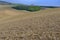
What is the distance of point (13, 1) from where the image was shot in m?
10.6

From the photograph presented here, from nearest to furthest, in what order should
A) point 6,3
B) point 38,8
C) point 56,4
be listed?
1. point 56,4
2. point 38,8
3. point 6,3

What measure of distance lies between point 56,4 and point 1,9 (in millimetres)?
3127

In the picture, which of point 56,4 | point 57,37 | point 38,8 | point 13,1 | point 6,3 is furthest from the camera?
point 6,3

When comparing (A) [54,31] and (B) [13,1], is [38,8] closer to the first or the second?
(B) [13,1]

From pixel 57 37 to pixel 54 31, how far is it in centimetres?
35

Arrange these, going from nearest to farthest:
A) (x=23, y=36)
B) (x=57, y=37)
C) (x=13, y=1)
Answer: (x=57, y=37)
(x=23, y=36)
(x=13, y=1)

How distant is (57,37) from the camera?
9.90 feet

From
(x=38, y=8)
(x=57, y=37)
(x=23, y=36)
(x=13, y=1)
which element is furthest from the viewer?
(x=13, y=1)

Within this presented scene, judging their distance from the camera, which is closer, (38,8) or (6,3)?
(38,8)

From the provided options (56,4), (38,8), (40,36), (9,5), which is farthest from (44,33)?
(9,5)

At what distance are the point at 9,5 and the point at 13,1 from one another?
1.47ft

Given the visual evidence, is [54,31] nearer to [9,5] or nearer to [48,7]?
[48,7]

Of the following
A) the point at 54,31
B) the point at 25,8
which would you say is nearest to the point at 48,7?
the point at 25,8

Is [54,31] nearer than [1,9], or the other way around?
[54,31]
